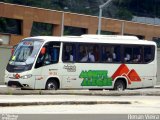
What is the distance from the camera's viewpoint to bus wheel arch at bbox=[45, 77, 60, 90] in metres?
28.7

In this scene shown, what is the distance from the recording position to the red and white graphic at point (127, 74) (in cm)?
3127

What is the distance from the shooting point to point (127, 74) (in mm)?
31578

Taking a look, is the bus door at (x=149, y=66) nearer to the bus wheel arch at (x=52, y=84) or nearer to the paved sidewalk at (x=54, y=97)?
the paved sidewalk at (x=54, y=97)

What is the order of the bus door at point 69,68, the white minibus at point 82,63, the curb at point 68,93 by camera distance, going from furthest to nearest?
the bus door at point 69,68 < the white minibus at point 82,63 < the curb at point 68,93

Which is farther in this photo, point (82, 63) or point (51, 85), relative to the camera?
point (82, 63)

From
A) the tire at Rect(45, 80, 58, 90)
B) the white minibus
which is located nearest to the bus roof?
the white minibus

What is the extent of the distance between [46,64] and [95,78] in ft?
10.4

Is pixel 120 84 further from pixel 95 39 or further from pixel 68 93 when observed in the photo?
pixel 68 93

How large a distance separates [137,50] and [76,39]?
3890mm

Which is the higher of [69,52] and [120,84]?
[69,52]

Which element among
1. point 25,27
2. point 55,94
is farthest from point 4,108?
point 25,27

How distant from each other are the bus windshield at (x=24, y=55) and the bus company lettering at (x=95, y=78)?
2986 mm

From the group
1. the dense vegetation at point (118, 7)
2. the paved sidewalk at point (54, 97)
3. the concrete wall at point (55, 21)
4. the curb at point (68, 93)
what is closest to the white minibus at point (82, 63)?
the curb at point (68, 93)

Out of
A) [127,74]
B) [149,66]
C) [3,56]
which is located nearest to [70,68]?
[127,74]
